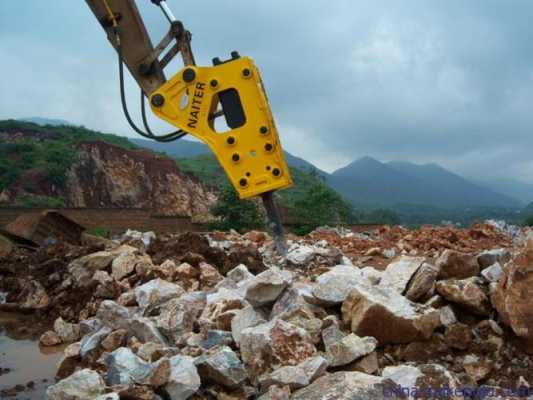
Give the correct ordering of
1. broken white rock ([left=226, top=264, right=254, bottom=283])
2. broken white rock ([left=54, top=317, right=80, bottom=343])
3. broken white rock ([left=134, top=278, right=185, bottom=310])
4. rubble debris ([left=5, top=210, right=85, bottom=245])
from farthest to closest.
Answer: rubble debris ([left=5, top=210, right=85, bottom=245]) < broken white rock ([left=226, top=264, right=254, bottom=283]) < broken white rock ([left=54, top=317, right=80, bottom=343]) < broken white rock ([left=134, top=278, right=185, bottom=310])

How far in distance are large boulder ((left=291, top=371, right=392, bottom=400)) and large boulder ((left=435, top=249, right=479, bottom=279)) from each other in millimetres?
1409

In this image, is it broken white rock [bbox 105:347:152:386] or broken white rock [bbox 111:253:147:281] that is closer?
broken white rock [bbox 105:347:152:386]

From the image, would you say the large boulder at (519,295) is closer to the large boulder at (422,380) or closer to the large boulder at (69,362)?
the large boulder at (422,380)

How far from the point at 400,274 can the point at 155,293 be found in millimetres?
2075

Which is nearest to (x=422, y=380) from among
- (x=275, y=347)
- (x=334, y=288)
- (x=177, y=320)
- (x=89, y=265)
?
(x=275, y=347)

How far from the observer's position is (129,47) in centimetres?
459

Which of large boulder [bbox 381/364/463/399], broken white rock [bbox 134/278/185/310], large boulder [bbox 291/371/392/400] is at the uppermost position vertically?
broken white rock [bbox 134/278/185/310]

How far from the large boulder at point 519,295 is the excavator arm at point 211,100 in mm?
1609

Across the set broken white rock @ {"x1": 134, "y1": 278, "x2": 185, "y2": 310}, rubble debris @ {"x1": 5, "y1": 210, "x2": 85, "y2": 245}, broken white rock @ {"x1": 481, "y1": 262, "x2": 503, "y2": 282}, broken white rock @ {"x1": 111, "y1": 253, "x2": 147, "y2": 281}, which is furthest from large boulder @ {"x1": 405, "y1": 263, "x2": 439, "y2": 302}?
rubble debris @ {"x1": 5, "y1": 210, "x2": 85, "y2": 245}

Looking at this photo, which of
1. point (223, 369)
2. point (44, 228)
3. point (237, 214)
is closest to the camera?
point (223, 369)

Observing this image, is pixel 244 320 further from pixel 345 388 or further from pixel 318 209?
pixel 318 209

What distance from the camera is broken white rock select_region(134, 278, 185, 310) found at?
4.48 meters

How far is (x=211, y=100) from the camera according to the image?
13.8ft

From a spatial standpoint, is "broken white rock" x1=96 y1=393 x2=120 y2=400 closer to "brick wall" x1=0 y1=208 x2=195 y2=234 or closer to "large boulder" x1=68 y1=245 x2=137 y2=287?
"large boulder" x1=68 y1=245 x2=137 y2=287
